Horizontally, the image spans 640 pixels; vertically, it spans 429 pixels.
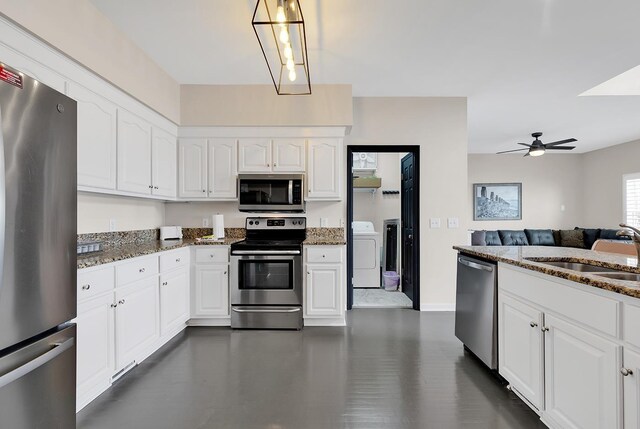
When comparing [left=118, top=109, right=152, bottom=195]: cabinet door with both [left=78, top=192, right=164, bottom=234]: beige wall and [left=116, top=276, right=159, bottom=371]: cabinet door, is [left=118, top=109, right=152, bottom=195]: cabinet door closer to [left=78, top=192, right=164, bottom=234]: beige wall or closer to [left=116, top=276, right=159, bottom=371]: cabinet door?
[left=78, top=192, right=164, bottom=234]: beige wall

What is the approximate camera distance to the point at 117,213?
9.29ft

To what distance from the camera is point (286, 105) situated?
11.4 feet

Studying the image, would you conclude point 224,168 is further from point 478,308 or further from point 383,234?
point 383,234

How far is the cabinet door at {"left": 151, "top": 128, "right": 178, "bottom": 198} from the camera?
3010mm

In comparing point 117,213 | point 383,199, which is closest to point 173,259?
point 117,213

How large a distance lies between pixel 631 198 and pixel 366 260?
227 inches

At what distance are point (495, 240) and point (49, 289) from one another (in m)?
6.89

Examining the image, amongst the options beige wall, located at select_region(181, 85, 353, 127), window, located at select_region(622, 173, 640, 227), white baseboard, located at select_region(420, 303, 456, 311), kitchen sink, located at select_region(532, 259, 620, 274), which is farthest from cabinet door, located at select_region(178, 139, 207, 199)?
window, located at select_region(622, 173, 640, 227)

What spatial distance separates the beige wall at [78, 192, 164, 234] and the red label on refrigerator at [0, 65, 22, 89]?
1.59 metres

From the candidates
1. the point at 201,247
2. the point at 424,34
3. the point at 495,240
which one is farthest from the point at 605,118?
the point at 201,247

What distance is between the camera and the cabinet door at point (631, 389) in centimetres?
113

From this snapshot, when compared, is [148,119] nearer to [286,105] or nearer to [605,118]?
[286,105]

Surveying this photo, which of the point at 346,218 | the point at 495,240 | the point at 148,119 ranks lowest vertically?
the point at 495,240

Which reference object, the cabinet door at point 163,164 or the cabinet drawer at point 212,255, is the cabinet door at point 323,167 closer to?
the cabinet drawer at point 212,255
